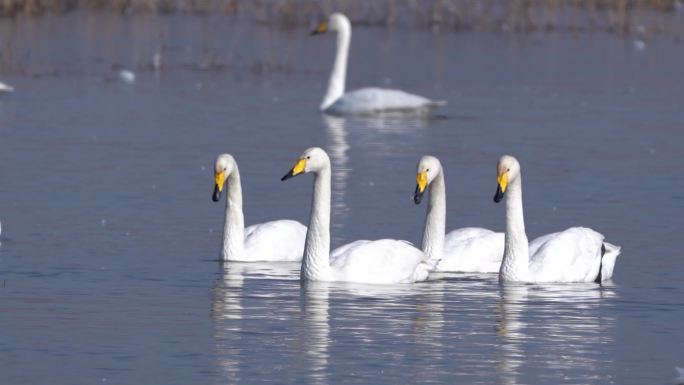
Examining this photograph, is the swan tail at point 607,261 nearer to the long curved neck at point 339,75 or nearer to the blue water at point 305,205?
the blue water at point 305,205

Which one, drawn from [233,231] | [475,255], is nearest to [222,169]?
[233,231]

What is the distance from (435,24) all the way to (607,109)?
10293mm

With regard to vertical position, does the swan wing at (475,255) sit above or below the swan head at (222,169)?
below

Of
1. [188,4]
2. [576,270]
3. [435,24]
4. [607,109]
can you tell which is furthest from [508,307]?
[188,4]

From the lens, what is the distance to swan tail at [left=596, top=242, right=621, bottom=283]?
11.7m

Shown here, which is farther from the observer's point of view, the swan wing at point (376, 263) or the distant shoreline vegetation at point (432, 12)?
the distant shoreline vegetation at point (432, 12)

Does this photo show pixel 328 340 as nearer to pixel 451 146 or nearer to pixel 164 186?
pixel 164 186

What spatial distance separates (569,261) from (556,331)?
5.97 ft

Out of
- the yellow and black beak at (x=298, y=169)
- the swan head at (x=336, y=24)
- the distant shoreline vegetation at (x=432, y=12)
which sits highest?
the distant shoreline vegetation at (x=432, y=12)

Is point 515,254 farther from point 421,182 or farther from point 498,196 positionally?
point 421,182

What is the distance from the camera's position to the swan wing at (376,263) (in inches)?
447

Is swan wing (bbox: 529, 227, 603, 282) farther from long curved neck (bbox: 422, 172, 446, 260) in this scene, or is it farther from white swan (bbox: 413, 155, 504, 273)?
long curved neck (bbox: 422, 172, 446, 260)

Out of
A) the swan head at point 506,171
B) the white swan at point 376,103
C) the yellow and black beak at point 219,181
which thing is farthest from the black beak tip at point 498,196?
the white swan at point 376,103

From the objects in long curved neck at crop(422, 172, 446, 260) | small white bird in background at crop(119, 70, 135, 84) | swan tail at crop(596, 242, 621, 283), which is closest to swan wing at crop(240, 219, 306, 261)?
long curved neck at crop(422, 172, 446, 260)
